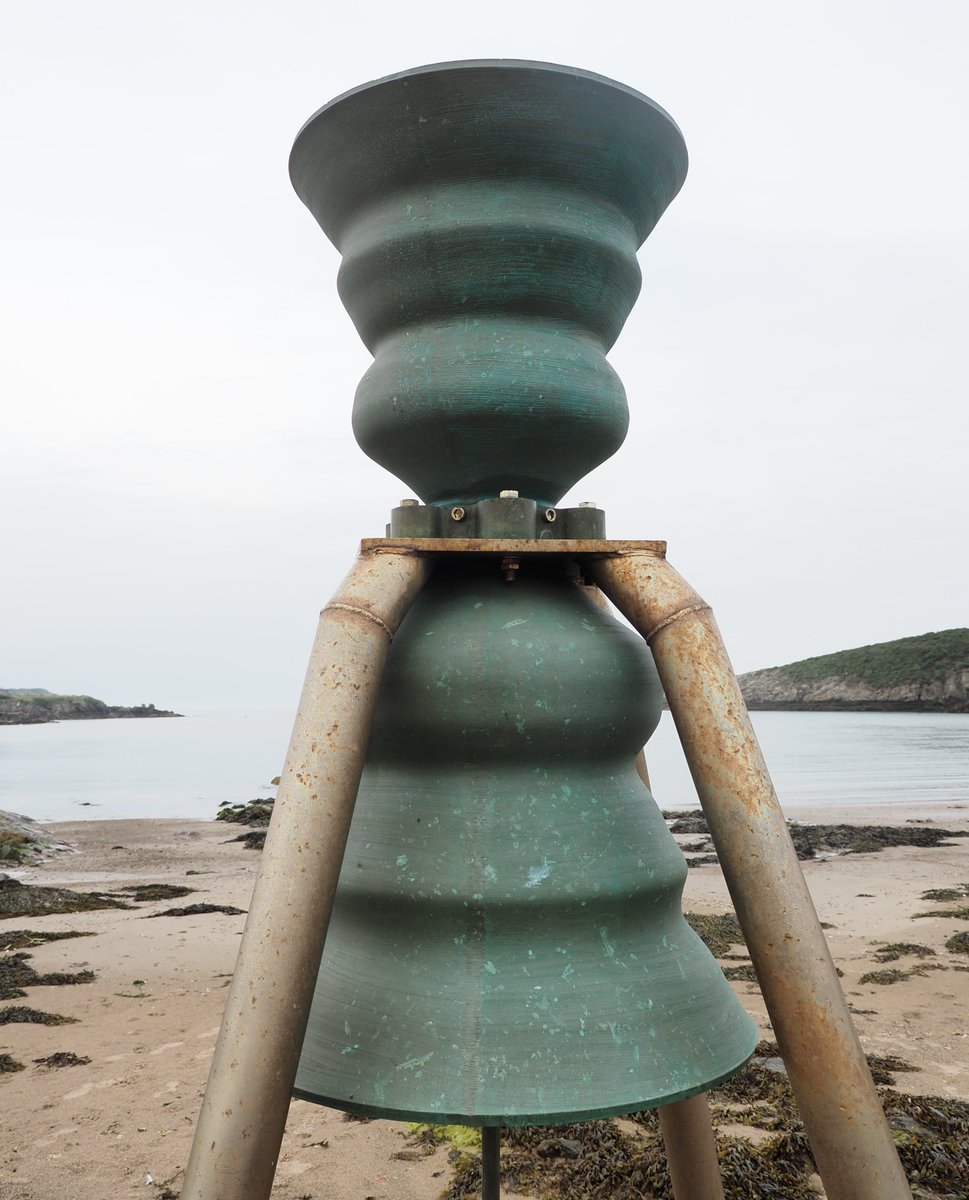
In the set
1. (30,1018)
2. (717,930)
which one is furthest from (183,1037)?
(717,930)

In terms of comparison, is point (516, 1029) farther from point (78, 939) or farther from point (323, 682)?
point (78, 939)

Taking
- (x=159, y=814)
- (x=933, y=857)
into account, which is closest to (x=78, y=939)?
(x=933, y=857)

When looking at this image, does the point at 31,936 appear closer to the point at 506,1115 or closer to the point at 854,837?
the point at 506,1115

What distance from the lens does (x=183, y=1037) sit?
7852 mm

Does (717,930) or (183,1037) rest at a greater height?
(717,930)

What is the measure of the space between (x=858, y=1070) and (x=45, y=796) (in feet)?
121

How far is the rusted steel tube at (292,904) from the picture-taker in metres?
1.88

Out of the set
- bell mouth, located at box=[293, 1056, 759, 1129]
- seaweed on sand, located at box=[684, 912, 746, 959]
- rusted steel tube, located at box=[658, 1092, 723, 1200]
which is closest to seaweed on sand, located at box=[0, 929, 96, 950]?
seaweed on sand, located at box=[684, 912, 746, 959]

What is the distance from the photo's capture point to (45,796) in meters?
34.5

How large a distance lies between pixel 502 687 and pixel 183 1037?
688 cm

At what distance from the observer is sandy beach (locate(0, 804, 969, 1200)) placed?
17.5 feet

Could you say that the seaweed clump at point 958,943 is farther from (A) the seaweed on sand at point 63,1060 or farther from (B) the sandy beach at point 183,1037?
(A) the seaweed on sand at point 63,1060

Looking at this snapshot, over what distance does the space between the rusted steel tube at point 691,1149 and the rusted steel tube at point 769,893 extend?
1191mm

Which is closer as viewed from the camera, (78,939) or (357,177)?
(357,177)
